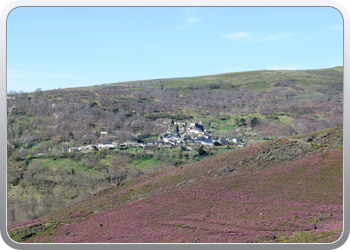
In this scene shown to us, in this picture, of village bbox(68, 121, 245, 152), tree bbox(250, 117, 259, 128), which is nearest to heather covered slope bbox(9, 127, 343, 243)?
village bbox(68, 121, 245, 152)

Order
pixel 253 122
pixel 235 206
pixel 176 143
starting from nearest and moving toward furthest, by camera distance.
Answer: pixel 235 206 < pixel 176 143 < pixel 253 122

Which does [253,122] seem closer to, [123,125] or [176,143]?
[176,143]

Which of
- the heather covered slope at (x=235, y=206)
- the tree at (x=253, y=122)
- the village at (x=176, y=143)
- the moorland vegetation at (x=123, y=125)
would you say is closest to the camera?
the heather covered slope at (x=235, y=206)

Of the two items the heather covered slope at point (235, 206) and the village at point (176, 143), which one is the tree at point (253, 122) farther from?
the heather covered slope at point (235, 206)

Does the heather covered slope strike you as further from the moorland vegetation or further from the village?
the village

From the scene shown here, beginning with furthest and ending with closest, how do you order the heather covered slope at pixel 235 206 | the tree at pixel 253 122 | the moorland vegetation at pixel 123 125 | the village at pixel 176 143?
the tree at pixel 253 122 < the village at pixel 176 143 < the moorland vegetation at pixel 123 125 < the heather covered slope at pixel 235 206

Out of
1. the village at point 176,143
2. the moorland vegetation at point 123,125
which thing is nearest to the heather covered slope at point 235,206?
the moorland vegetation at point 123,125

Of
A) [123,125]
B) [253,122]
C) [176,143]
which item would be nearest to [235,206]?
[176,143]

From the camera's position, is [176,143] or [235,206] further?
[176,143]
